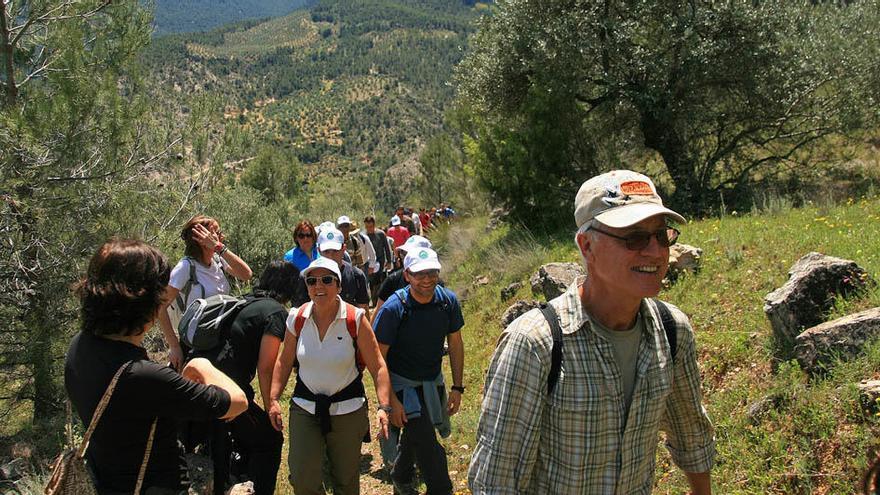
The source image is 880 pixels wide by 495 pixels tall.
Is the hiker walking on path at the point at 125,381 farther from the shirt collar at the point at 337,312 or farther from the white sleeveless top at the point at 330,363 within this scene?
the shirt collar at the point at 337,312

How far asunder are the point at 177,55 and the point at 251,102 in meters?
27.9

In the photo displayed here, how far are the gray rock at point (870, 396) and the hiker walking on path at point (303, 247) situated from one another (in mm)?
4935

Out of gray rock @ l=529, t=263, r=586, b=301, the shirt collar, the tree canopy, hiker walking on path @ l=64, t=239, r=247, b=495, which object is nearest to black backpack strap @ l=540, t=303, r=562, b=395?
hiker walking on path @ l=64, t=239, r=247, b=495

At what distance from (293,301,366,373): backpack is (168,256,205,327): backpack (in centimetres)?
119

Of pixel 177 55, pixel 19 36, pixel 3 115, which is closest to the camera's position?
pixel 3 115

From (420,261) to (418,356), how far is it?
0.70 meters

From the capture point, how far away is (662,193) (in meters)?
12.1

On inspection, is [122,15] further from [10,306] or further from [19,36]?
[10,306]

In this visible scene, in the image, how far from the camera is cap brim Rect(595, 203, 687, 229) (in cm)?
179

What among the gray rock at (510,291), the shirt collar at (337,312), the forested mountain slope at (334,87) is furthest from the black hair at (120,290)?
the forested mountain slope at (334,87)

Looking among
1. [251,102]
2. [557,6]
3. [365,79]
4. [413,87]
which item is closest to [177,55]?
[251,102]

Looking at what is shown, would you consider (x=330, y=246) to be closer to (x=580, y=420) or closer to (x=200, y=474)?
(x=200, y=474)

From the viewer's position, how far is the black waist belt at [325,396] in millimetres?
3797

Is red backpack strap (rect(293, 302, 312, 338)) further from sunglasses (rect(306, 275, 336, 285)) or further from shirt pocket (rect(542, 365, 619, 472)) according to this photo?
shirt pocket (rect(542, 365, 619, 472))
